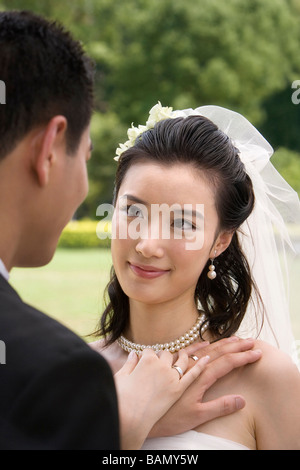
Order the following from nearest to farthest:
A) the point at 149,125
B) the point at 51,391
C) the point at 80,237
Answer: the point at 51,391, the point at 149,125, the point at 80,237

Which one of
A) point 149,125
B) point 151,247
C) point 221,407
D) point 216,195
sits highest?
point 149,125

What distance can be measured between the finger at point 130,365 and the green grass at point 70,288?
223 inches

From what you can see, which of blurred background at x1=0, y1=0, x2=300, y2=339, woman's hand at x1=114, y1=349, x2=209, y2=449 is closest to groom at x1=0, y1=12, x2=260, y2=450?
woman's hand at x1=114, y1=349, x2=209, y2=449

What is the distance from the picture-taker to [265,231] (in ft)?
10.5

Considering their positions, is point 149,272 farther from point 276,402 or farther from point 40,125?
point 40,125

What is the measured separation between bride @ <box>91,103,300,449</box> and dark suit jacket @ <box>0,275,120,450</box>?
1.09 m

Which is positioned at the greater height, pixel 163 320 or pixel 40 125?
pixel 40 125

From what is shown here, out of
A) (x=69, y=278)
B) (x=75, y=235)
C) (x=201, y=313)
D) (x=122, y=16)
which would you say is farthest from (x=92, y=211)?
(x=201, y=313)

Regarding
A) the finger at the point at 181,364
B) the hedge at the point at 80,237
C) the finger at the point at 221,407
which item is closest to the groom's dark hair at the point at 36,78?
the finger at the point at 181,364

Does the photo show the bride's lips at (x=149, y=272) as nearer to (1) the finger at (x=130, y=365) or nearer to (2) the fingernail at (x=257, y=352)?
(1) the finger at (x=130, y=365)

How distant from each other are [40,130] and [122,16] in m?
30.6

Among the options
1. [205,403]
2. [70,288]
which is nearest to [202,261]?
[205,403]

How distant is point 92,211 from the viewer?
92.8ft

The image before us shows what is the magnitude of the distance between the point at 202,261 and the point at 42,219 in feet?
3.84
